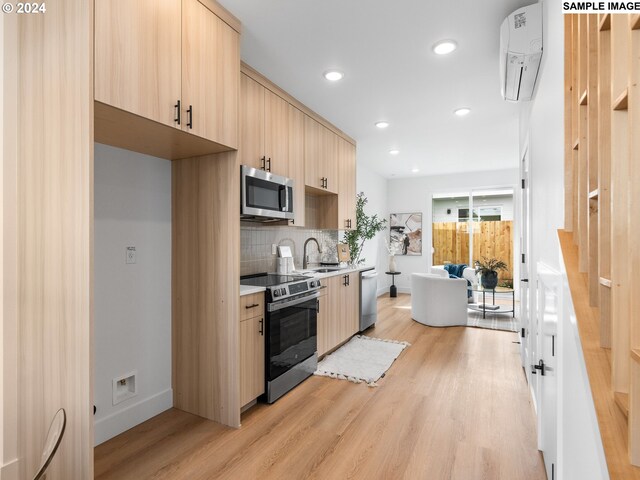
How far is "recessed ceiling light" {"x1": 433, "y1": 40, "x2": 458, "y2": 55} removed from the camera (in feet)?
7.68

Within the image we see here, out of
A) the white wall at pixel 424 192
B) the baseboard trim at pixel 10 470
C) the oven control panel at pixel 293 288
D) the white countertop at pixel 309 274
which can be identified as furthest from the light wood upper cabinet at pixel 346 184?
the baseboard trim at pixel 10 470

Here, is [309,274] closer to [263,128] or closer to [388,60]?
[263,128]

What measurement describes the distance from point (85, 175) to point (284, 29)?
5.16 feet

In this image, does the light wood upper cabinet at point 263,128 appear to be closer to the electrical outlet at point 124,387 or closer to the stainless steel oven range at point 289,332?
the stainless steel oven range at point 289,332

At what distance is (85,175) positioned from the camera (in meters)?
→ 1.41

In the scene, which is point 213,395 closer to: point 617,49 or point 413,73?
point 617,49

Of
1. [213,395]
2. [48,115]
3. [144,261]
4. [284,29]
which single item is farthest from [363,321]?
[48,115]

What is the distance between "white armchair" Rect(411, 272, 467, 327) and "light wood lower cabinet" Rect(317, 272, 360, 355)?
1.13 meters

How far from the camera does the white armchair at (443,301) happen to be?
4688 millimetres

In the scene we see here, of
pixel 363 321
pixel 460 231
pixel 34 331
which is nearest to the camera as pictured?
pixel 34 331

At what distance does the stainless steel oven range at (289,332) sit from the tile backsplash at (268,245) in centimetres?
17

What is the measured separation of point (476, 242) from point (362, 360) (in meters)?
4.82

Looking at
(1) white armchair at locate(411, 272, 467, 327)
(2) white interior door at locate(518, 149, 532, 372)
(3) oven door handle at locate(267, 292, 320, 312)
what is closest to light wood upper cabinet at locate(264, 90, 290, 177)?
(3) oven door handle at locate(267, 292, 320, 312)

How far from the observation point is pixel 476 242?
716 centimetres
